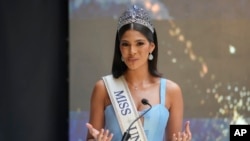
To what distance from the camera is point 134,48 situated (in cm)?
203

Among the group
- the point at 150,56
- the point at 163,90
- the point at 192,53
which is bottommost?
the point at 163,90

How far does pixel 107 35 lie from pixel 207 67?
2.11 ft

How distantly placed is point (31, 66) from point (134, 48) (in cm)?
101

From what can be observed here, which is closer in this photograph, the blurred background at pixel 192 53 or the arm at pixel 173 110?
the arm at pixel 173 110

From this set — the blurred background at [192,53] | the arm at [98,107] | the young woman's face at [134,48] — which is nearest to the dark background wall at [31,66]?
the blurred background at [192,53]

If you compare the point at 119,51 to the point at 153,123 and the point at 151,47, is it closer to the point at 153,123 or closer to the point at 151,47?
the point at 151,47

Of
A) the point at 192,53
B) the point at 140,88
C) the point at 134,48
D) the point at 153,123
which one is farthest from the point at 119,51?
the point at 192,53

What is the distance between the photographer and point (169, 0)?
2818 mm

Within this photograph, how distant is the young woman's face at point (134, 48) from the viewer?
2.02 meters

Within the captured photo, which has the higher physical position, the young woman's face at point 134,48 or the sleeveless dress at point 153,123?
the young woman's face at point 134,48

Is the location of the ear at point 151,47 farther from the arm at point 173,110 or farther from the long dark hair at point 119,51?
the arm at point 173,110

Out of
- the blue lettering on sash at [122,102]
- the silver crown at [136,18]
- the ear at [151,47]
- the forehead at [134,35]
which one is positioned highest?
the silver crown at [136,18]

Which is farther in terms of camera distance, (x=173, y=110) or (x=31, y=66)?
(x=31, y=66)

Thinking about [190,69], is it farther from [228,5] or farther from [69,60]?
[69,60]
